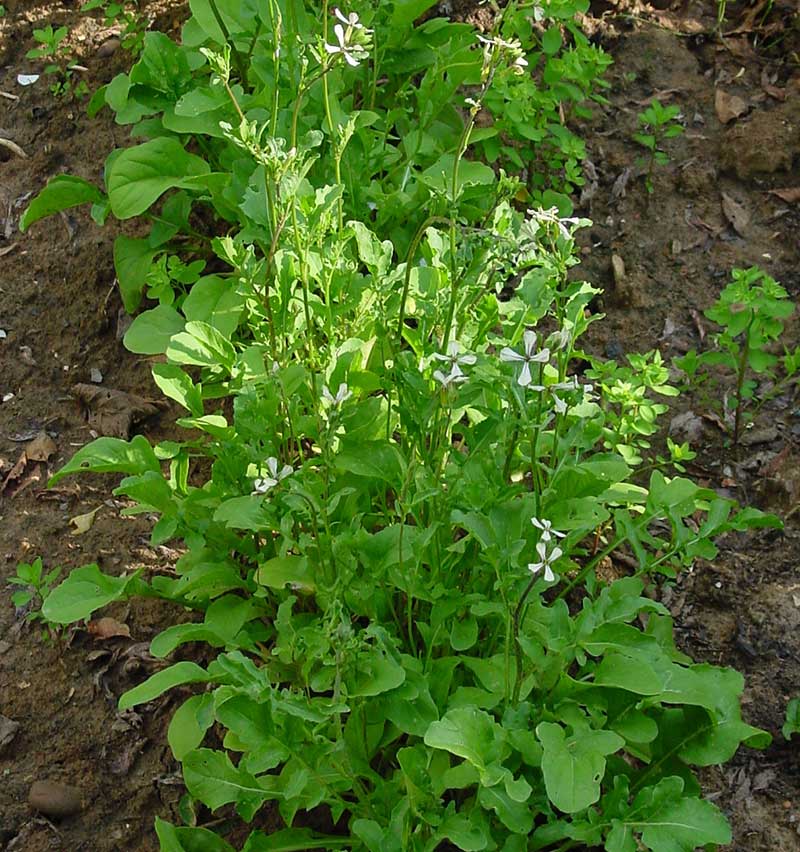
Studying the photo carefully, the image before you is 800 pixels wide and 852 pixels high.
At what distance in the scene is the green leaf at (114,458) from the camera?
2.78 m

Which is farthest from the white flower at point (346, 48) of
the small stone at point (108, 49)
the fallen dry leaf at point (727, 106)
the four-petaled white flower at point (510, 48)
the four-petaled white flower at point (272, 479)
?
the small stone at point (108, 49)

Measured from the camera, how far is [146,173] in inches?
142

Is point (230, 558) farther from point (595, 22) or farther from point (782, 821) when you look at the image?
point (595, 22)

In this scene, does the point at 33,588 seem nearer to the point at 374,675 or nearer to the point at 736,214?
the point at 374,675

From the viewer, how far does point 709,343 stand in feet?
12.6

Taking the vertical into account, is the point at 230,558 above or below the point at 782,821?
above

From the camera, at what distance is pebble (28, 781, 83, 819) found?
2.78m

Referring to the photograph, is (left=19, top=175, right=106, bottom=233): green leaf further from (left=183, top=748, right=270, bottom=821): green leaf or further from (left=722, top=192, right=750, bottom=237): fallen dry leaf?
(left=722, top=192, right=750, bottom=237): fallen dry leaf

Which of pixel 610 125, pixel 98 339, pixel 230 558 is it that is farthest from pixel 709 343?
pixel 98 339

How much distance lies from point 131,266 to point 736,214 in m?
2.23

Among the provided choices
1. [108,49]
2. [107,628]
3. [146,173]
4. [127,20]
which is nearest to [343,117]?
[146,173]

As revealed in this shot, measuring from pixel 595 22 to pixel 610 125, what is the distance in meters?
0.53

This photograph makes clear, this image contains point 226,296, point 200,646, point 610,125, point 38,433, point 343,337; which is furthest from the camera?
point 610,125

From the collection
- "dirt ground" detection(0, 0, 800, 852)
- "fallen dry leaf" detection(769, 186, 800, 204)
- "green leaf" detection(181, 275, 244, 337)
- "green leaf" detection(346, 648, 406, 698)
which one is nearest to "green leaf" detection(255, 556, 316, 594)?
"green leaf" detection(346, 648, 406, 698)
